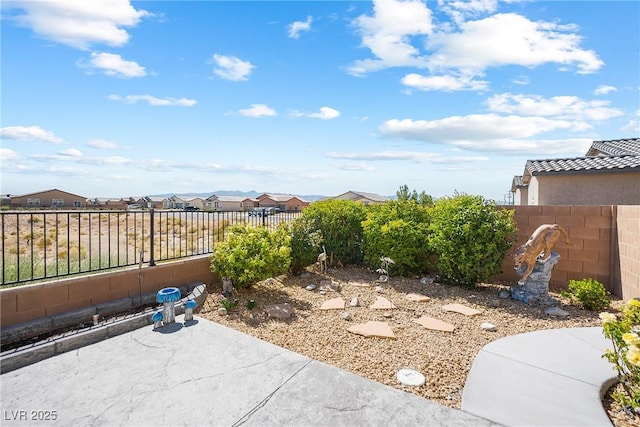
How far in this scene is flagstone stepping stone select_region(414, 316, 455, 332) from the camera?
3855mm

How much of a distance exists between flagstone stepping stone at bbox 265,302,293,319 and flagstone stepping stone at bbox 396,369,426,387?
1.84 metres

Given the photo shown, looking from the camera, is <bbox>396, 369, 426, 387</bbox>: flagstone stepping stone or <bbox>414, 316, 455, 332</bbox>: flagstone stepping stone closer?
<bbox>396, 369, 426, 387</bbox>: flagstone stepping stone

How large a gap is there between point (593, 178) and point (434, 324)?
768 centimetres

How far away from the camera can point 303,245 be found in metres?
6.17

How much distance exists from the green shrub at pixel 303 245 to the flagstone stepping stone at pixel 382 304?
1.79 m

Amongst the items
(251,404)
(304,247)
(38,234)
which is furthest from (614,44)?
(38,234)

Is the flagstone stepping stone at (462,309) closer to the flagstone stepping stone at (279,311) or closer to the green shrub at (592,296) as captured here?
→ the green shrub at (592,296)

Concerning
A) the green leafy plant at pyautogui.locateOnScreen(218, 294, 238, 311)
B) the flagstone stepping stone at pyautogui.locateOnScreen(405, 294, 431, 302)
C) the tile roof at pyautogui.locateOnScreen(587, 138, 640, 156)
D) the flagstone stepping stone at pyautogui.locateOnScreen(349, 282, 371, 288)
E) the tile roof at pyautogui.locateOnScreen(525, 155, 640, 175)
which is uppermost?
the tile roof at pyautogui.locateOnScreen(587, 138, 640, 156)

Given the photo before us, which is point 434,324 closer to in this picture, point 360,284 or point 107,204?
point 360,284

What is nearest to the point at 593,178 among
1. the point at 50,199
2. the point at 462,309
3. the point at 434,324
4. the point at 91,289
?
the point at 462,309

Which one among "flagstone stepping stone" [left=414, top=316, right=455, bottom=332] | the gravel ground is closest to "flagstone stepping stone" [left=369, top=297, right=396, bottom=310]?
the gravel ground

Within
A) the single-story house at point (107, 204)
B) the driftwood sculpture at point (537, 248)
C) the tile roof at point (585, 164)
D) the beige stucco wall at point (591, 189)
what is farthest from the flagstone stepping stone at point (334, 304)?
the single-story house at point (107, 204)

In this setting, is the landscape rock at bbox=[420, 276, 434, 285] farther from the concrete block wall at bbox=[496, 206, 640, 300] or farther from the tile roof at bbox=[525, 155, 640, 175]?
the tile roof at bbox=[525, 155, 640, 175]

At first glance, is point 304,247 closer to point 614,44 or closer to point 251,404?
point 251,404
